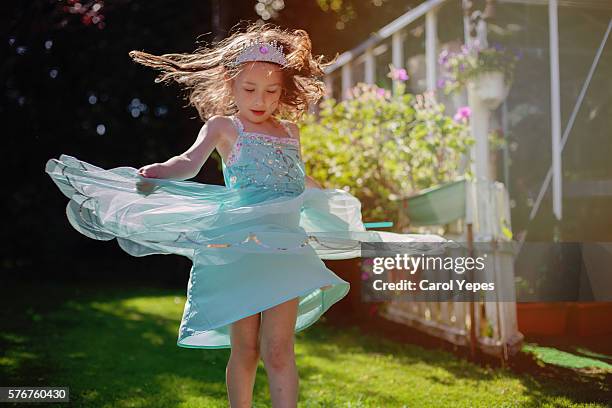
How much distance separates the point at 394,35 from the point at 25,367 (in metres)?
3.95

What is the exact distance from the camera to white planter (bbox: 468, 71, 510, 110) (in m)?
4.73

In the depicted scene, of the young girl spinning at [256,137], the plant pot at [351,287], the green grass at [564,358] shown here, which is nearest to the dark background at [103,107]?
the plant pot at [351,287]

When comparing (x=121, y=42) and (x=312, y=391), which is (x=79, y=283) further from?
(x=312, y=391)

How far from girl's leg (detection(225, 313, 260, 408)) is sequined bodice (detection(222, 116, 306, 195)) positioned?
43 cm

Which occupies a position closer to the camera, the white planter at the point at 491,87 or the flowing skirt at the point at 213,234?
the flowing skirt at the point at 213,234

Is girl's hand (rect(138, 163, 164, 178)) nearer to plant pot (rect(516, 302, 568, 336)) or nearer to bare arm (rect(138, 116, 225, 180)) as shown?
bare arm (rect(138, 116, 225, 180))

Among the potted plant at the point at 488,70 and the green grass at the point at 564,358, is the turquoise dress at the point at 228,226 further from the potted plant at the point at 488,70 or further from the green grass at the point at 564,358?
the potted plant at the point at 488,70

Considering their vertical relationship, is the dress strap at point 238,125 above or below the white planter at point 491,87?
below

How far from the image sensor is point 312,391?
337 centimetres

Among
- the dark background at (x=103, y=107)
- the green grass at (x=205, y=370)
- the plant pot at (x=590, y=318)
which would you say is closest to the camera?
the green grass at (x=205, y=370)

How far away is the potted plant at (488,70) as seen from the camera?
4.74 m

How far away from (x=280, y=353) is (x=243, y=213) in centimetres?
44

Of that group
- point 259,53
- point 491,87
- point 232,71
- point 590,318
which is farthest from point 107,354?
point 491,87

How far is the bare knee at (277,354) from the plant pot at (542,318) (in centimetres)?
215
